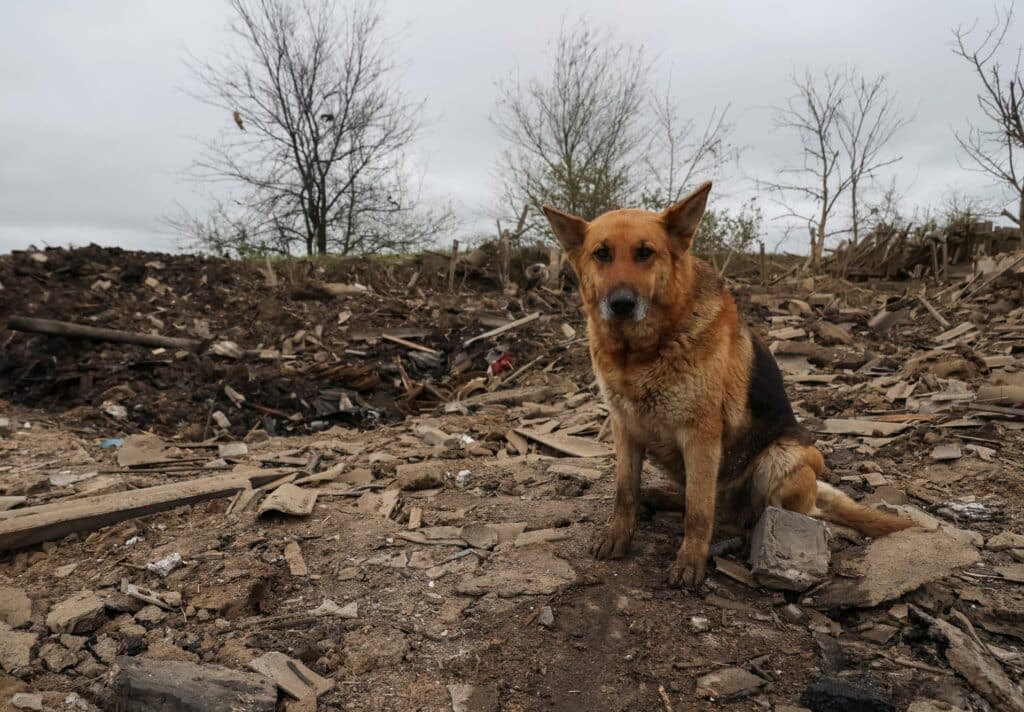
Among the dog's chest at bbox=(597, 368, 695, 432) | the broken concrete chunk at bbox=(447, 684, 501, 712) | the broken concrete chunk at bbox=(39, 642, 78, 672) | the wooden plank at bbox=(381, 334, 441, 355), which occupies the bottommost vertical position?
the broken concrete chunk at bbox=(447, 684, 501, 712)

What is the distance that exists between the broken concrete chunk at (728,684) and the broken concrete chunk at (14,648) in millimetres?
3119

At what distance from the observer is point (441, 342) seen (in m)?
11.0

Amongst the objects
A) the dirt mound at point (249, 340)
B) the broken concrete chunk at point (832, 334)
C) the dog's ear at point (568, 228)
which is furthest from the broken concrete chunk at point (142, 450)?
the broken concrete chunk at point (832, 334)

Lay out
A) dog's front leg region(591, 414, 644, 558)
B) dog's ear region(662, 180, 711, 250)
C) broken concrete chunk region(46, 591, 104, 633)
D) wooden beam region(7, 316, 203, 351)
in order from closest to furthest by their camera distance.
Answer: broken concrete chunk region(46, 591, 104, 633) → dog's ear region(662, 180, 711, 250) → dog's front leg region(591, 414, 644, 558) → wooden beam region(7, 316, 203, 351)

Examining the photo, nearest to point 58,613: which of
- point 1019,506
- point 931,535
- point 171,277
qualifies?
point 931,535

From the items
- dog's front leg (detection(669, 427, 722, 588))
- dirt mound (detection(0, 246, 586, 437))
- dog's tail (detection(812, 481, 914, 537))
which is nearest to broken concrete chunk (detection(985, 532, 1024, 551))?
dog's tail (detection(812, 481, 914, 537))

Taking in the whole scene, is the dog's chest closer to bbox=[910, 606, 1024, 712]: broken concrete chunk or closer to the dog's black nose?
the dog's black nose

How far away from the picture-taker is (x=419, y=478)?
5.20 metres

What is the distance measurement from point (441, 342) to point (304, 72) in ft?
55.2

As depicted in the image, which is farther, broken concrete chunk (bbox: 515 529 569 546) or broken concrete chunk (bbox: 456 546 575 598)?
broken concrete chunk (bbox: 515 529 569 546)

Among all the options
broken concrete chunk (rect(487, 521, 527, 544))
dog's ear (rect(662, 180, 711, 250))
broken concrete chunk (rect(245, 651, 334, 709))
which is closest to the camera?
broken concrete chunk (rect(245, 651, 334, 709))

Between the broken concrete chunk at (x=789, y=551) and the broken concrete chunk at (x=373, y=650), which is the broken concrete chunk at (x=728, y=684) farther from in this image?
the broken concrete chunk at (x=373, y=650)

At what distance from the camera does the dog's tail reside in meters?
3.78

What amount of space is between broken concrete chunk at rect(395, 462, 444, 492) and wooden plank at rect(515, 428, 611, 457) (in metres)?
1.33
